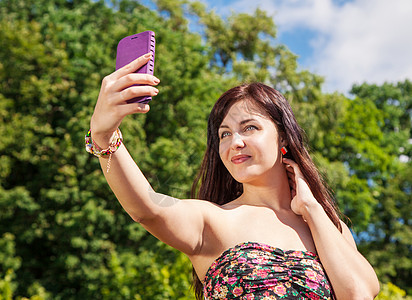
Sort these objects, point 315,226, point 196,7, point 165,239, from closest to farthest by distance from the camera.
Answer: point 165,239 < point 315,226 < point 196,7

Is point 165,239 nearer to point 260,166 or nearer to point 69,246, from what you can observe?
point 260,166

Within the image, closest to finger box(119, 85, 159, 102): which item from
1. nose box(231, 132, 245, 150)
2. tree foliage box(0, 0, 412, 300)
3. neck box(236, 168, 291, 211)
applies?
nose box(231, 132, 245, 150)

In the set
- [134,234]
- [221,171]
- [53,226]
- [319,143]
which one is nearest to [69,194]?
[53,226]

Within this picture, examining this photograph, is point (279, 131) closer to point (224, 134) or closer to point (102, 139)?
point (224, 134)

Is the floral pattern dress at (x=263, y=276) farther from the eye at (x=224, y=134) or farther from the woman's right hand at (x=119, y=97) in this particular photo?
the woman's right hand at (x=119, y=97)

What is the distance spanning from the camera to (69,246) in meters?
13.2

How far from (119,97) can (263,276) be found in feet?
3.00

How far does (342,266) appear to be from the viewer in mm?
2027


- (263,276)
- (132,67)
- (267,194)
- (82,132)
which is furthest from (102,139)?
(82,132)

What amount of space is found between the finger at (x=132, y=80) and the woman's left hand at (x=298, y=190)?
103 centimetres

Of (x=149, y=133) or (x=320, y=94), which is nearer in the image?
(x=149, y=133)

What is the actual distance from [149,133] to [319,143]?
6242mm

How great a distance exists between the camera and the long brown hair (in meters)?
2.34

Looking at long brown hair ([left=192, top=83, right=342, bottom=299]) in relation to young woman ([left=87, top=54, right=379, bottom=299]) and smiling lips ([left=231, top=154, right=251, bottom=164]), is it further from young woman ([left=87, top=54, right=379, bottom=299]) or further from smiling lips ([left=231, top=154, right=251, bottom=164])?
smiling lips ([left=231, top=154, right=251, bottom=164])
